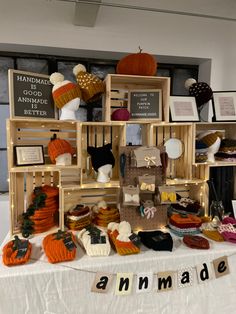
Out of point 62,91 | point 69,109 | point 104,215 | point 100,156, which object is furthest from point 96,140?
point 104,215

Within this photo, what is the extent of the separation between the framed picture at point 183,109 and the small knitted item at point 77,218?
0.87 meters

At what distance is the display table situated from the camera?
1094 millimetres

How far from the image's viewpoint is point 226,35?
7.97ft

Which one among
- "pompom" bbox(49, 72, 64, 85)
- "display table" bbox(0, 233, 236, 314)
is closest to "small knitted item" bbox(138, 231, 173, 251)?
"display table" bbox(0, 233, 236, 314)

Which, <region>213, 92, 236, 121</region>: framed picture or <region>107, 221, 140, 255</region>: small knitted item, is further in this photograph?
<region>213, 92, 236, 121</region>: framed picture

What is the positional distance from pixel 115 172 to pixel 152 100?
1.89ft

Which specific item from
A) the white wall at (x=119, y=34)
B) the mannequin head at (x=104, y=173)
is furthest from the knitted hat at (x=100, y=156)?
the white wall at (x=119, y=34)

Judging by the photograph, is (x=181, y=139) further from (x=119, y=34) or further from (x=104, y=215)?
(x=119, y=34)

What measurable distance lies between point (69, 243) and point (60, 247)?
5cm

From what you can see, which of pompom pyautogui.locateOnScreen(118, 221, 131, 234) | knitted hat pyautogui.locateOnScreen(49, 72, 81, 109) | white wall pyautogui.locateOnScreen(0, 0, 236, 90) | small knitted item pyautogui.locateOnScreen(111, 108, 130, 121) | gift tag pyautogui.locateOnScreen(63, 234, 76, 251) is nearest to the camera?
gift tag pyautogui.locateOnScreen(63, 234, 76, 251)

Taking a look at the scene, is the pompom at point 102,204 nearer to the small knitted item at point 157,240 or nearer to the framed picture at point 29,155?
the small knitted item at point 157,240

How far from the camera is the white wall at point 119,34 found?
2010 mm

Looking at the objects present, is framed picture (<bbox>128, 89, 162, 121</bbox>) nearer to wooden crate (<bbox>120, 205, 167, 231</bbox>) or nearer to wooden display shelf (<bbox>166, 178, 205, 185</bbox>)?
wooden display shelf (<bbox>166, 178, 205, 185</bbox>)

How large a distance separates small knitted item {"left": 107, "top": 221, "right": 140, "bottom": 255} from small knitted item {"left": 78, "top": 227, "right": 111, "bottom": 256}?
5 cm
